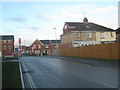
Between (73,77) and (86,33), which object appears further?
(86,33)

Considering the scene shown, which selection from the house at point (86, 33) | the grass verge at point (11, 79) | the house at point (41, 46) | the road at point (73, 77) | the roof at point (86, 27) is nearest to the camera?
the road at point (73, 77)

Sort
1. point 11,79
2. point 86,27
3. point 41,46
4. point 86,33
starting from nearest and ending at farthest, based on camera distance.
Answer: point 11,79, point 86,33, point 86,27, point 41,46

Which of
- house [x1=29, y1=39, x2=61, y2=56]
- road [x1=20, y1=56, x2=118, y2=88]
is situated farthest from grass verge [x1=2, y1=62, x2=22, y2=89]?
house [x1=29, y1=39, x2=61, y2=56]

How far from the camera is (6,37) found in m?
102

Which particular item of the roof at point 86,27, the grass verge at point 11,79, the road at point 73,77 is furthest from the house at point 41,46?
the grass verge at point 11,79

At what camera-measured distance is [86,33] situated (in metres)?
56.6

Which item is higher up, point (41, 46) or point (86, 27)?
point (86, 27)

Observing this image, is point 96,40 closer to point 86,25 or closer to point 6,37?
point 86,25

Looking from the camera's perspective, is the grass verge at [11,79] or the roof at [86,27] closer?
the grass verge at [11,79]

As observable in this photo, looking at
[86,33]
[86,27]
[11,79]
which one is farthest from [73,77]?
[86,27]

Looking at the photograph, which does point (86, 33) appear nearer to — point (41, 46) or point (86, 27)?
point (86, 27)

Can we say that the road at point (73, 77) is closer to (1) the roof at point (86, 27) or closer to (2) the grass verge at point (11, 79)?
(2) the grass verge at point (11, 79)

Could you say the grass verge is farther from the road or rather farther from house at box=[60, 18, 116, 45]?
house at box=[60, 18, 116, 45]

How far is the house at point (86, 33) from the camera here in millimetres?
55812
